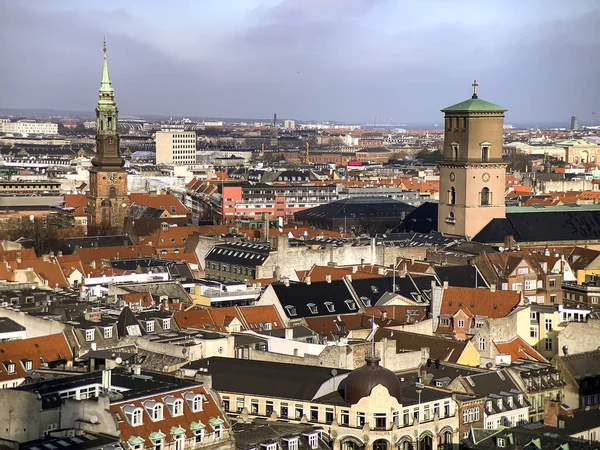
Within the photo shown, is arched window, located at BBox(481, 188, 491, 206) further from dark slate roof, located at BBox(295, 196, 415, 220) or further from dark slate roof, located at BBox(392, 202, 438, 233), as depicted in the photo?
dark slate roof, located at BBox(295, 196, 415, 220)

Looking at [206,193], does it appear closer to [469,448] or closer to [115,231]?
[115,231]

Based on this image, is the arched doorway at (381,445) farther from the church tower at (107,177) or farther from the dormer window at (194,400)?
the church tower at (107,177)

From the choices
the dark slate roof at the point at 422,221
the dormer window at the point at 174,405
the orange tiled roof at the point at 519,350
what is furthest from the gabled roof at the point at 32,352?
the dark slate roof at the point at 422,221

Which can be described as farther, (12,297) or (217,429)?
(12,297)

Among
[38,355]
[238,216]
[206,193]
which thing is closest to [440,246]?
[38,355]

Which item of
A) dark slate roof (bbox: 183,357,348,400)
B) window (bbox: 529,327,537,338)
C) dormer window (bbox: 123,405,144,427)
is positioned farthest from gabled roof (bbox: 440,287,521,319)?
dormer window (bbox: 123,405,144,427)
